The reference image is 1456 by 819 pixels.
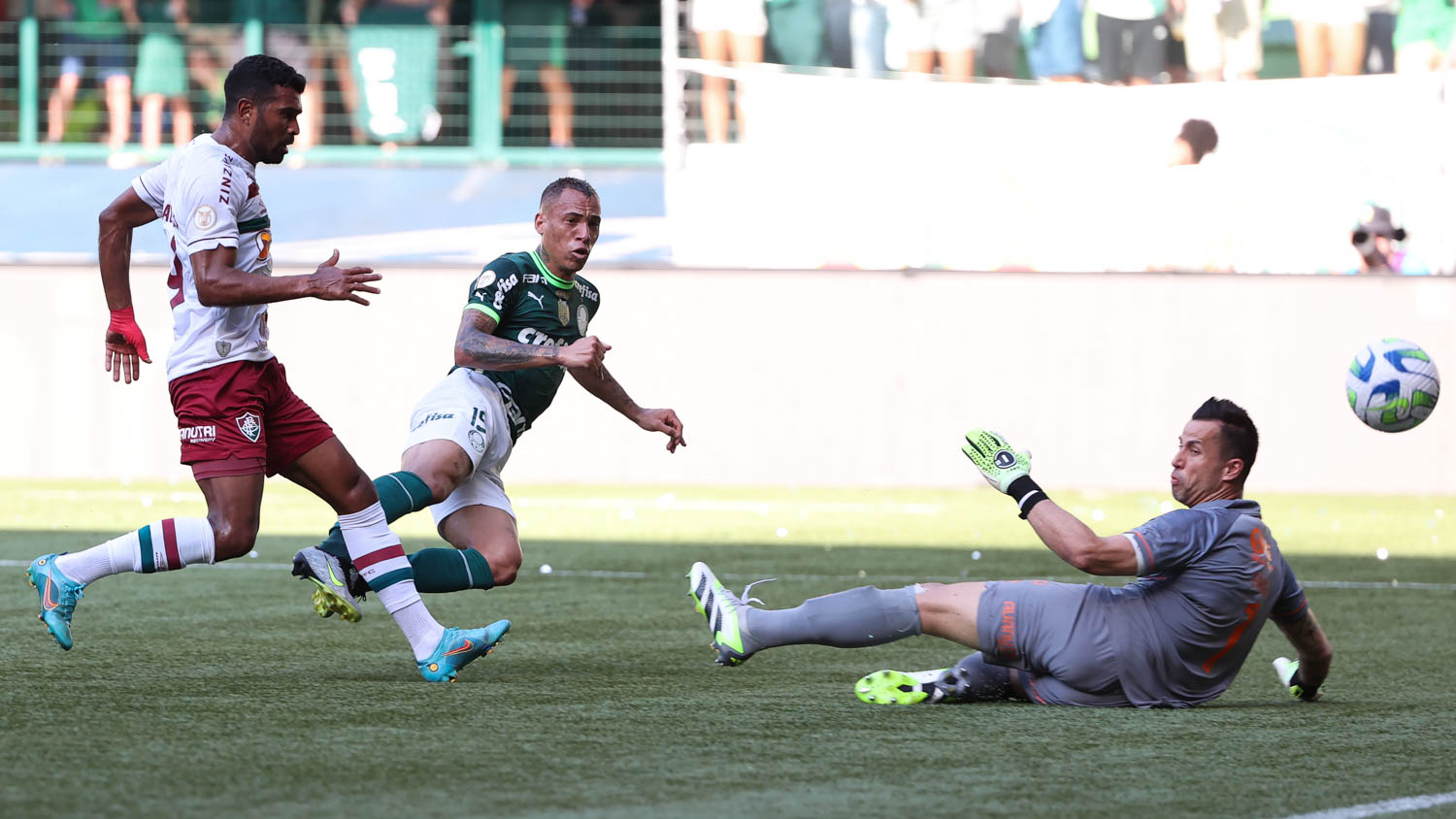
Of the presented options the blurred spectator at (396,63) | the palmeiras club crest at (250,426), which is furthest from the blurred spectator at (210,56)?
the palmeiras club crest at (250,426)

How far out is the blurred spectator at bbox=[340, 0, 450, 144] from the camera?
757 inches

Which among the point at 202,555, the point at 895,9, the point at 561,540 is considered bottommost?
the point at 561,540

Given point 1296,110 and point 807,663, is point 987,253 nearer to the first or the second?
point 1296,110

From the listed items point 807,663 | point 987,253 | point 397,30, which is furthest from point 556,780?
point 397,30

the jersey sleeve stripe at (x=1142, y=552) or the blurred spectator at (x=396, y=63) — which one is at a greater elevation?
the blurred spectator at (x=396, y=63)

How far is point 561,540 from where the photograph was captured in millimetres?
11562

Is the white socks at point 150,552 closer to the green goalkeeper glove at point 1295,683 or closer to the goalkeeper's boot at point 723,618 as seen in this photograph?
the goalkeeper's boot at point 723,618

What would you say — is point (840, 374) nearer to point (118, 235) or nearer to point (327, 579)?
point (327, 579)

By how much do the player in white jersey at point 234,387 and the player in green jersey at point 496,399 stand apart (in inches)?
10.9

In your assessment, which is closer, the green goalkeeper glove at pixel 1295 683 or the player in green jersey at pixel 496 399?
the green goalkeeper glove at pixel 1295 683

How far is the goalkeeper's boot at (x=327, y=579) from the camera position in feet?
19.6

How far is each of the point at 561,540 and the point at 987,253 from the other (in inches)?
258

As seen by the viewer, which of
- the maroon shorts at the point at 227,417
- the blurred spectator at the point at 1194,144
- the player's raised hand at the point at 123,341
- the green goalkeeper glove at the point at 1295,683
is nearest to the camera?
the maroon shorts at the point at 227,417

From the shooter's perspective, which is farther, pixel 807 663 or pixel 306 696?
pixel 807 663
